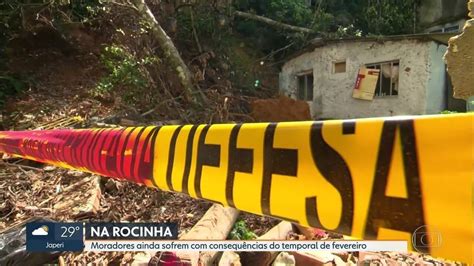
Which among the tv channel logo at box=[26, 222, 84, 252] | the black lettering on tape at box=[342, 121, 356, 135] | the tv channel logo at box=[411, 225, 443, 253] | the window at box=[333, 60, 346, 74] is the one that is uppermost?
the window at box=[333, 60, 346, 74]

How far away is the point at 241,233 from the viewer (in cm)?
354

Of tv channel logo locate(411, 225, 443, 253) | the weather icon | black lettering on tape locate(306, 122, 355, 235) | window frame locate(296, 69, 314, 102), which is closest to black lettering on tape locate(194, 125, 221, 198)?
black lettering on tape locate(306, 122, 355, 235)

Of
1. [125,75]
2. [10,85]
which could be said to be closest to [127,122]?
[125,75]

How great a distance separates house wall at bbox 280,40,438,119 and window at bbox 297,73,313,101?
291 millimetres

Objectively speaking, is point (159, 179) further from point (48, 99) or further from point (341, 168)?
point (48, 99)

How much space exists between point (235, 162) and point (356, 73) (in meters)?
10.9

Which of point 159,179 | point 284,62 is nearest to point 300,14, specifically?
point 284,62

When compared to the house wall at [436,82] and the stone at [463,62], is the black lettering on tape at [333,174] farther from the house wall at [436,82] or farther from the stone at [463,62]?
the house wall at [436,82]

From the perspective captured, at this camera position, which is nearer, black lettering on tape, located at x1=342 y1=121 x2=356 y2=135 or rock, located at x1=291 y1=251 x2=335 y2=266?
black lettering on tape, located at x1=342 y1=121 x2=356 y2=135

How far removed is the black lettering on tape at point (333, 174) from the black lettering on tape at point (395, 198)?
0.16 feet

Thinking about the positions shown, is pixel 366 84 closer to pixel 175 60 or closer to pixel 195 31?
pixel 195 31

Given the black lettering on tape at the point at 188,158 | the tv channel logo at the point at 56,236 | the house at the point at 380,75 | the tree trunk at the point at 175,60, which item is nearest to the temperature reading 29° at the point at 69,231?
the tv channel logo at the point at 56,236

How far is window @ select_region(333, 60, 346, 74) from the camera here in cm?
1150

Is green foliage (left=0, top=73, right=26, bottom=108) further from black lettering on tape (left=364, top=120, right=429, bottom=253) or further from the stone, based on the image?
black lettering on tape (left=364, top=120, right=429, bottom=253)
